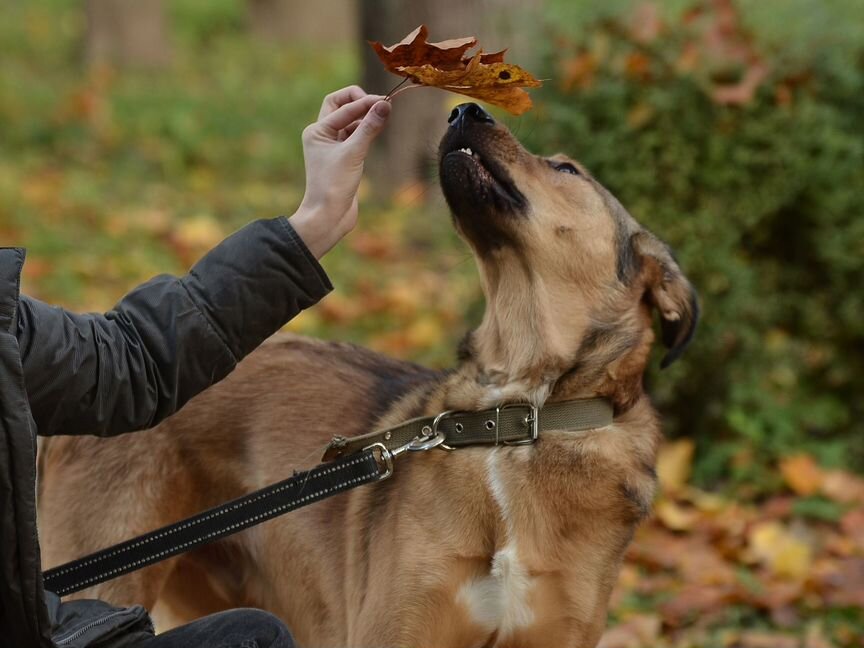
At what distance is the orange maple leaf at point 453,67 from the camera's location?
109 inches

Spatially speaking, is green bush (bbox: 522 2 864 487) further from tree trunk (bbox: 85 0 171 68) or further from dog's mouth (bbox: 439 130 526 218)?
tree trunk (bbox: 85 0 171 68)

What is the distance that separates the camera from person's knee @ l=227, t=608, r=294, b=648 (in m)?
2.55

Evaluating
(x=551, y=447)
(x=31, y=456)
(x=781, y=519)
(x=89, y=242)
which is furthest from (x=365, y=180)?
(x=31, y=456)

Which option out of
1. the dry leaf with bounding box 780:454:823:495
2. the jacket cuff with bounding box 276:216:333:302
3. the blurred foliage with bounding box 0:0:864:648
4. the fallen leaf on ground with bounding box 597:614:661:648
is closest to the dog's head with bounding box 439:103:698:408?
the jacket cuff with bounding box 276:216:333:302

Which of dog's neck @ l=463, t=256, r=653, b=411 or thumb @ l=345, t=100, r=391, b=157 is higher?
thumb @ l=345, t=100, r=391, b=157

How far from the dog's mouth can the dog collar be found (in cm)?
56

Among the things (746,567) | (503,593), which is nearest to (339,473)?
(503,593)

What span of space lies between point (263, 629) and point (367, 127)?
1167 mm

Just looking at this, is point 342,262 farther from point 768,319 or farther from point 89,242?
point 768,319

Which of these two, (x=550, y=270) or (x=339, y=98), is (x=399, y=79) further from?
(x=339, y=98)

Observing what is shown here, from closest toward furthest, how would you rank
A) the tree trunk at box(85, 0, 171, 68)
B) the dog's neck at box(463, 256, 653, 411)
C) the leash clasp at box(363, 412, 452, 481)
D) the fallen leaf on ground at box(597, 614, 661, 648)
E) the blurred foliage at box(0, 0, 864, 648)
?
1. the leash clasp at box(363, 412, 452, 481)
2. the dog's neck at box(463, 256, 653, 411)
3. the fallen leaf on ground at box(597, 614, 661, 648)
4. the blurred foliage at box(0, 0, 864, 648)
5. the tree trunk at box(85, 0, 171, 68)

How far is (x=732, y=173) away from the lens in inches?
230

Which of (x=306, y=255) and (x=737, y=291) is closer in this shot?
(x=306, y=255)

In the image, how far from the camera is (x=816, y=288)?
6270 mm
